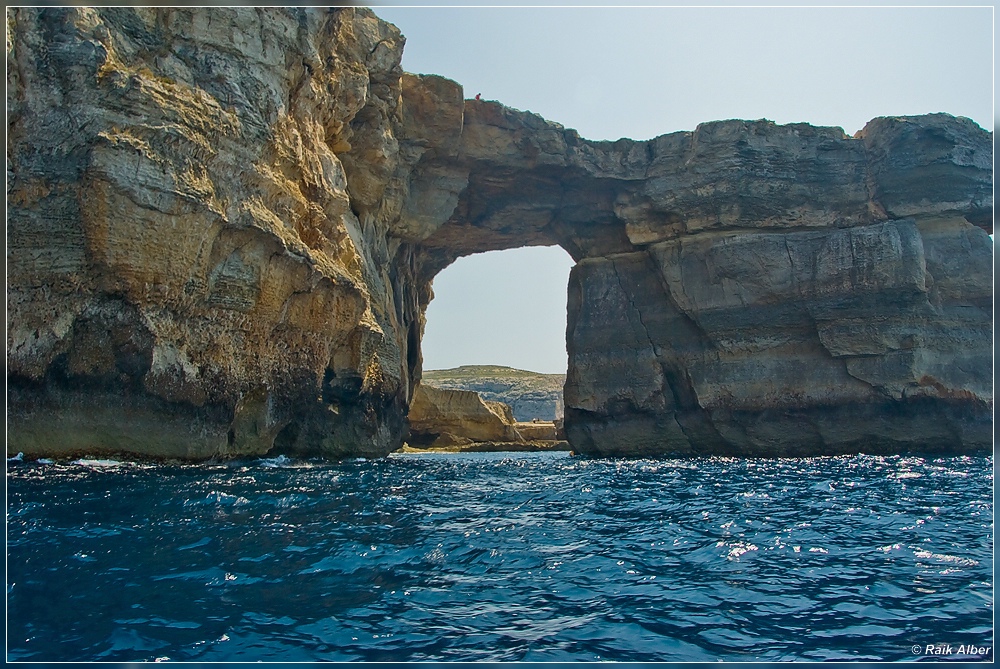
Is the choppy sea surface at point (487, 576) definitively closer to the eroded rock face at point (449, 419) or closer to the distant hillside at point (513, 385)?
the eroded rock face at point (449, 419)

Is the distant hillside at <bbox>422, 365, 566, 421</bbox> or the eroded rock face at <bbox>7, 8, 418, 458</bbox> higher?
the eroded rock face at <bbox>7, 8, 418, 458</bbox>

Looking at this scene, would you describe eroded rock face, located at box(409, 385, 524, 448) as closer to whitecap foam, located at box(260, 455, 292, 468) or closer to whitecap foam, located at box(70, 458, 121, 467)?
whitecap foam, located at box(260, 455, 292, 468)

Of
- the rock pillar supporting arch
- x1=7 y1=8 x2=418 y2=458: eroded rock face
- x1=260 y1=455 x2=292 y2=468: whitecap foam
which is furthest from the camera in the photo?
the rock pillar supporting arch

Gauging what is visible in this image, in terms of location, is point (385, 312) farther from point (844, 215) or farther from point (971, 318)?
point (971, 318)

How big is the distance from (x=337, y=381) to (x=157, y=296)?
8.04 metres

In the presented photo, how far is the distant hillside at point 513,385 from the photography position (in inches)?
4048

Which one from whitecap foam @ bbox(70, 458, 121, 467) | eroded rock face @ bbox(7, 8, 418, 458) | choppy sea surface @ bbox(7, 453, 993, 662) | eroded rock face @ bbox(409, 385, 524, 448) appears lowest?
eroded rock face @ bbox(409, 385, 524, 448)

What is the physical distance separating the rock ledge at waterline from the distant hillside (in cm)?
5945

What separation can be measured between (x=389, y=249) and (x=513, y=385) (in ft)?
268

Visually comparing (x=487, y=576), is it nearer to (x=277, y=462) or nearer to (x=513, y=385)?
(x=277, y=462)

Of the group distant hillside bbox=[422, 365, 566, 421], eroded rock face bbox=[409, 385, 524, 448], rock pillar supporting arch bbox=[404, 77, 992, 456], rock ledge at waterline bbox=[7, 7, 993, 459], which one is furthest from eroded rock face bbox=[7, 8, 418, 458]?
distant hillside bbox=[422, 365, 566, 421]

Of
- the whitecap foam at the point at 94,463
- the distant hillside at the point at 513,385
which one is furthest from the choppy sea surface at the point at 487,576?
the distant hillside at the point at 513,385

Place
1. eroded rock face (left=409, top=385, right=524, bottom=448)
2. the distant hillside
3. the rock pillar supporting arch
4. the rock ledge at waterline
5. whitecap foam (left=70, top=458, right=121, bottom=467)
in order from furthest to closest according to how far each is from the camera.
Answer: the distant hillside
eroded rock face (left=409, top=385, right=524, bottom=448)
the rock pillar supporting arch
the rock ledge at waterline
whitecap foam (left=70, top=458, right=121, bottom=467)

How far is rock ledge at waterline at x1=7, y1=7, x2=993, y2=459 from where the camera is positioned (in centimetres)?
1639
